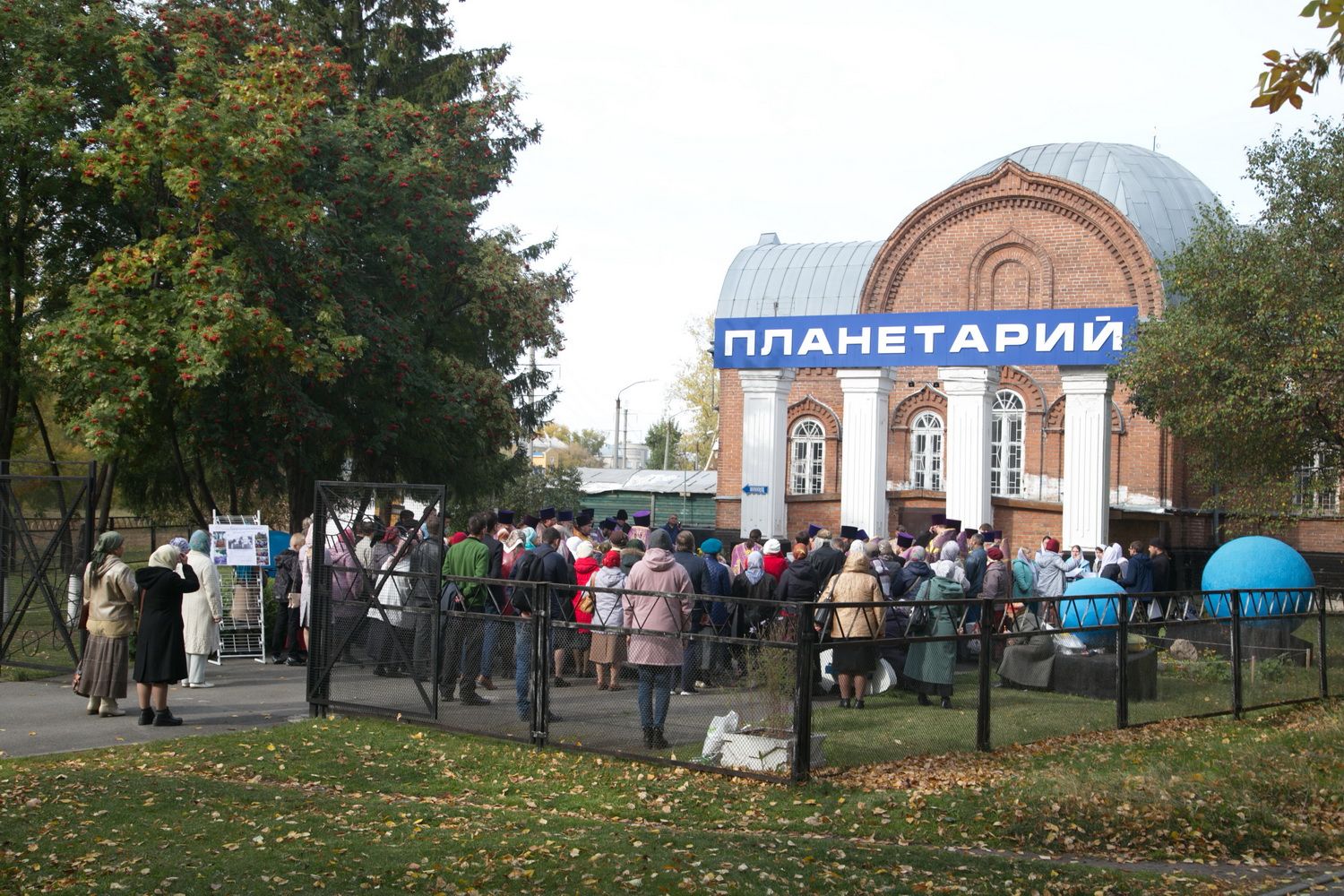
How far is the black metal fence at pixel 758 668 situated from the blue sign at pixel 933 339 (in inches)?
357

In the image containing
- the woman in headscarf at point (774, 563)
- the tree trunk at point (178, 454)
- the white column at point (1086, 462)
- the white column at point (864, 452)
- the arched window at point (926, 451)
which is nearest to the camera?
the woman in headscarf at point (774, 563)

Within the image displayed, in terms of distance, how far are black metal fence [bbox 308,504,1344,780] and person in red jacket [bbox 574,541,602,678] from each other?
3cm

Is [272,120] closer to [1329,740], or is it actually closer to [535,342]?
[535,342]

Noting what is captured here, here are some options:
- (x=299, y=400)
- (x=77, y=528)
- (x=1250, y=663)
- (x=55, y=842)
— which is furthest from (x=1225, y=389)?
(x=55, y=842)

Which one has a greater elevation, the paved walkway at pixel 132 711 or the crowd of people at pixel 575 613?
the crowd of people at pixel 575 613

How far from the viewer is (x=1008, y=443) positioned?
124ft

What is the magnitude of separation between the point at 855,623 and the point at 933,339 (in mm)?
12517

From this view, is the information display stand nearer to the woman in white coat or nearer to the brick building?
the woman in white coat

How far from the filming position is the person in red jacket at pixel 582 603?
10820mm

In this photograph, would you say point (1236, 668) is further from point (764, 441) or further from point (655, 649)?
point (764, 441)

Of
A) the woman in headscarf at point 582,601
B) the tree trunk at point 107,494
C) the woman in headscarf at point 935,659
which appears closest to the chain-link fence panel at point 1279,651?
the woman in headscarf at point 935,659

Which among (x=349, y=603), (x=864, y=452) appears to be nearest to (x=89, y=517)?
(x=349, y=603)

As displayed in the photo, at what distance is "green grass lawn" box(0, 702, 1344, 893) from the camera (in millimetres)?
7090

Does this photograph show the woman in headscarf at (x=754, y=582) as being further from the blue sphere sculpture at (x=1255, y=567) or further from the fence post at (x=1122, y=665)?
the blue sphere sculpture at (x=1255, y=567)
